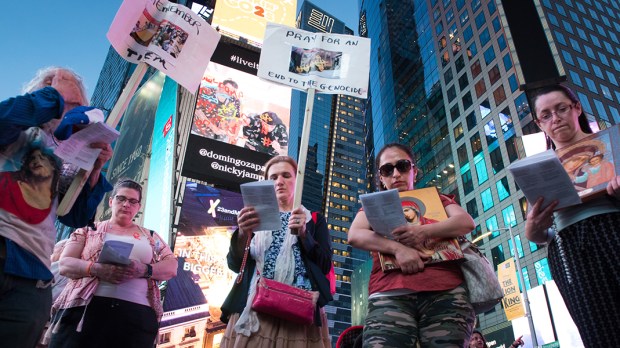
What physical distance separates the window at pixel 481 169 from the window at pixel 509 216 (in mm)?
4992

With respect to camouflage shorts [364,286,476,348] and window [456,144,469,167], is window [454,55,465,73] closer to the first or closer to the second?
window [456,144,469,167]

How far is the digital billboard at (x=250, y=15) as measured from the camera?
62.3ft

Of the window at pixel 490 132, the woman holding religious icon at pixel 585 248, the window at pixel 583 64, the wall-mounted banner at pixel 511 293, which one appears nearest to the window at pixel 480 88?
the window at pixel 490 132

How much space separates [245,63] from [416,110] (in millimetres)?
48010

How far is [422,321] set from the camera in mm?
2404

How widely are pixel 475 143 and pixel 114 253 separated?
48938 millimetres

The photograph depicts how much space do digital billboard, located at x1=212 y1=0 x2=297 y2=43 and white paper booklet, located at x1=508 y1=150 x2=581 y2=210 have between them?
17774 millimetres

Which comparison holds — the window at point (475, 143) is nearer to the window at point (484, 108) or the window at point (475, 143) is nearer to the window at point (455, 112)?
the window at point (484, 108)

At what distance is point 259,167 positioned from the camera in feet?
53.4

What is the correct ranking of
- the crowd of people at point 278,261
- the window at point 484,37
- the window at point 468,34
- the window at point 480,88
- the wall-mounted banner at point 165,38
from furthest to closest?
the window at point 468,34 → the window at point 484,37 → the window at point 480,88 → the wall-mounted banner at point 165,38 → the crowd of people at point 278,261

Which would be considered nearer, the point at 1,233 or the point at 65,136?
the point at 1,233

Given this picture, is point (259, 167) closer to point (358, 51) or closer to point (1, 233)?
point (358, 51)

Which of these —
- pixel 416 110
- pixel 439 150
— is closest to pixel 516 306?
pixel 439 150

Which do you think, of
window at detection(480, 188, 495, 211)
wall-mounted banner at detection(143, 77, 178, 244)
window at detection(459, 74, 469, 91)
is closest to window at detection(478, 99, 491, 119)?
window at detection(459, 74, 469, 91)
